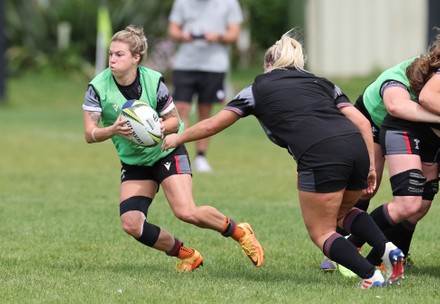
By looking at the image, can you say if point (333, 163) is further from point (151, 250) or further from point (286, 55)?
point (151, 250)

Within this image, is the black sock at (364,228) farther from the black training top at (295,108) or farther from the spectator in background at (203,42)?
the spectator in background at (203,42)

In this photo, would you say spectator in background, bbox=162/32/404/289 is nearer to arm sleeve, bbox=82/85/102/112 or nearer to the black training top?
the black training top

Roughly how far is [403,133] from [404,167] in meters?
0.24

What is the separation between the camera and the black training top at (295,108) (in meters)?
6.54

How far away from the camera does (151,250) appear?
27.5 ft

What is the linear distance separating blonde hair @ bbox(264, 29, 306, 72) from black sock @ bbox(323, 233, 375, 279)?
1125mm

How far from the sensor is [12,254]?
7996 millimetres

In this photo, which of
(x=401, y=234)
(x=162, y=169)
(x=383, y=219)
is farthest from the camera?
(x=401, y=234)

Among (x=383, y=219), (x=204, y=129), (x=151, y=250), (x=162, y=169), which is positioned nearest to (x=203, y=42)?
(x=151, y=250)

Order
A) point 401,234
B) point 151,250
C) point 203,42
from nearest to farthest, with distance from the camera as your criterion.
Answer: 1. point 401,234
2. point 151,250
3. point 203,42

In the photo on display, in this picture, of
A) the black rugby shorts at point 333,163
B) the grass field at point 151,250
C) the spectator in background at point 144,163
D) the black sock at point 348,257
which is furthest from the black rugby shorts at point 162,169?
the black sock at point 348,257

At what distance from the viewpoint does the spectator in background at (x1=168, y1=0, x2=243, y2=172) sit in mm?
13836

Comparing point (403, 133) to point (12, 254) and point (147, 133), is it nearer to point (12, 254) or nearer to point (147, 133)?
point (147, 133)

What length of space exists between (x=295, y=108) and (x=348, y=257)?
3.11ft
